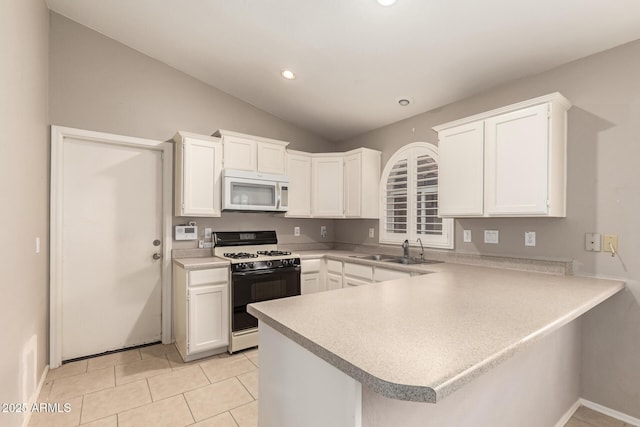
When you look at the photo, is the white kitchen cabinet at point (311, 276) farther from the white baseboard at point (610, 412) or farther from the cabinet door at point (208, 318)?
the white baseboard at point (610, 412)

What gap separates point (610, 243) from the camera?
6.88 ft

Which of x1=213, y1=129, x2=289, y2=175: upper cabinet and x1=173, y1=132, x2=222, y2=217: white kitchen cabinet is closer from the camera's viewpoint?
x1=173, y1=132, x2=222, y2=217: white kitchen cabinet

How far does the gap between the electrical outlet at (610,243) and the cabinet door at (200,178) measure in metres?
A: 3.29

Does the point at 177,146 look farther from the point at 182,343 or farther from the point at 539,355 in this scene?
the point at 539,355

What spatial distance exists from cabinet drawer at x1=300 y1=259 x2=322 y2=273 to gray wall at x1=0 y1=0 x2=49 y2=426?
2318 mm

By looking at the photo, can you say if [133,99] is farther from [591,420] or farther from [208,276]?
[591,420]

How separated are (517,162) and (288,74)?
220 centimetres

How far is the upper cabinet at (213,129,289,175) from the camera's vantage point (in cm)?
332

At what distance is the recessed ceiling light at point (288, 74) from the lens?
9.89 feet

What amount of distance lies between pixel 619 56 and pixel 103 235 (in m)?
4.47

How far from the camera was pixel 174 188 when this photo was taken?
3289mm

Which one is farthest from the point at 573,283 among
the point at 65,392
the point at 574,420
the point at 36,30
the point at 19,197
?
the point at 36,30

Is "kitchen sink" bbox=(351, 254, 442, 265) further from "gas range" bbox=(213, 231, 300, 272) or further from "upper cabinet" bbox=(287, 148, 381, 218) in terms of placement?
"gas range" bbox=(213, 231, 300, 272)

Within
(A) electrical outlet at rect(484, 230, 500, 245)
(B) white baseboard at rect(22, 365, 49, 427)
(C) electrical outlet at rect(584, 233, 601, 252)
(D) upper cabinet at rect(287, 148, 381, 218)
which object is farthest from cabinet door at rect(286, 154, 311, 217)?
(C) electrical outlet at rect(584, 233, 601, 252)
